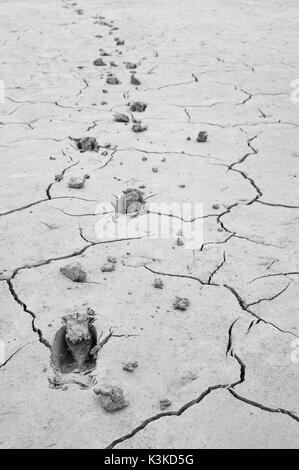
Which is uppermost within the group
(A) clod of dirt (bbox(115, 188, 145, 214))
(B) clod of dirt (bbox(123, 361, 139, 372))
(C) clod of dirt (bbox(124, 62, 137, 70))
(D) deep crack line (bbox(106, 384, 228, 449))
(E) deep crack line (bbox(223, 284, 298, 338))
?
(B) clod of dirt (bbox(123, 361, 139, 372))

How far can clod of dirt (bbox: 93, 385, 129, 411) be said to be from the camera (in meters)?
1.65

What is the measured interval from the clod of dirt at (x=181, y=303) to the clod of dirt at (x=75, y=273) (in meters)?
0.41

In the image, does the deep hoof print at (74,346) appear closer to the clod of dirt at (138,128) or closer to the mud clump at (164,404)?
the mud clump at (164,404)

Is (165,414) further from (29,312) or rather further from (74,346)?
(29,312)

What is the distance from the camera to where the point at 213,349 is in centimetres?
Result: 189

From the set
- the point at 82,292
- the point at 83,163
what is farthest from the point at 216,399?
the point at 83,163

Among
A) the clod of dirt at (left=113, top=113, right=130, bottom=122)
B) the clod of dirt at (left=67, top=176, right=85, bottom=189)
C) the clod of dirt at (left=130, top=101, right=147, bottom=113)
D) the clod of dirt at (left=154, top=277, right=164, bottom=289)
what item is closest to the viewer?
the clod of dirt at (left=154, top=277, right=164, bottom=289)

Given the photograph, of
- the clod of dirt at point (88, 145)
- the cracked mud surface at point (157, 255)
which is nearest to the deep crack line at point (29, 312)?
the cracked mud surface at point (157, 255)

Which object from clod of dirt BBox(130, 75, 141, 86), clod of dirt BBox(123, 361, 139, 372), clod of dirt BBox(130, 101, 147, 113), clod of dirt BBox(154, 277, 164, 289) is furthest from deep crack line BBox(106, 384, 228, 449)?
clod of dirt BBox(130, 75, 141, 86)

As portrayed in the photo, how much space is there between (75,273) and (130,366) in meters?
0.57

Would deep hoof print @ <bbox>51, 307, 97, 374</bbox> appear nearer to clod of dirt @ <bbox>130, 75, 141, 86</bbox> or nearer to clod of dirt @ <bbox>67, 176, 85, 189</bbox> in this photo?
clod of dirt @ <bbox>67, 176, 85, 189</bbox>

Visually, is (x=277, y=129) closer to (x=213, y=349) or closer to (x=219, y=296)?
(x=219, y=296)

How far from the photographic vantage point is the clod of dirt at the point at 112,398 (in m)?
1.65

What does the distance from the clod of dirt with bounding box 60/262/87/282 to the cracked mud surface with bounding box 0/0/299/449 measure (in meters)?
0.03
